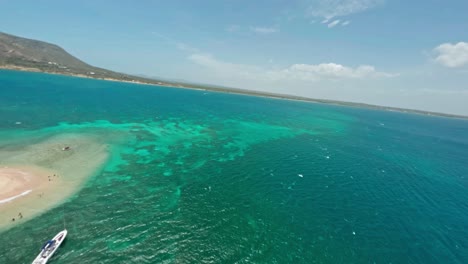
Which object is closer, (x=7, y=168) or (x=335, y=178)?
(x=7, y=168)

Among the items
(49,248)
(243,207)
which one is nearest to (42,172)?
(49,248)

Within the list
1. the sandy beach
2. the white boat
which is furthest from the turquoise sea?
the sandy beach

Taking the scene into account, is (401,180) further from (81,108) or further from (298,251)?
(81,108)

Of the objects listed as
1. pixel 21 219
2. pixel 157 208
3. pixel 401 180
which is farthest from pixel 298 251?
pixel 401 180

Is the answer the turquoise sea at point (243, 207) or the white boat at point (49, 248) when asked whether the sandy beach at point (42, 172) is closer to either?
the turquoise sea at point (243, 207)

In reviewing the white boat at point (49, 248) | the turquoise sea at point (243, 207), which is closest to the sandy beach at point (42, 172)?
the turquoise sea at point (243, 207)

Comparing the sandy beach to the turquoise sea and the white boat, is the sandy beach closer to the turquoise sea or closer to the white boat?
the turquoise sea
